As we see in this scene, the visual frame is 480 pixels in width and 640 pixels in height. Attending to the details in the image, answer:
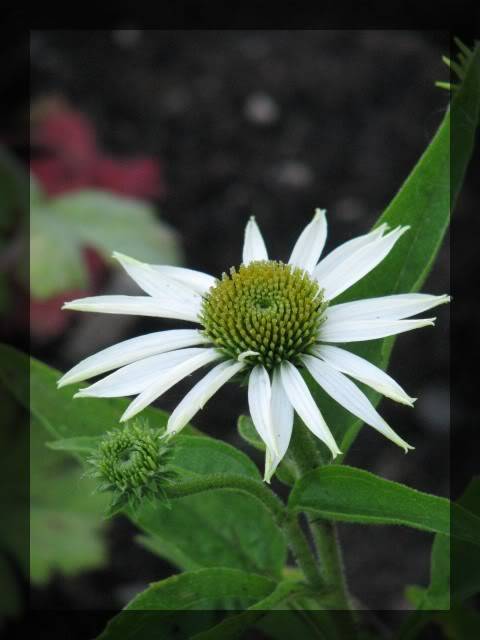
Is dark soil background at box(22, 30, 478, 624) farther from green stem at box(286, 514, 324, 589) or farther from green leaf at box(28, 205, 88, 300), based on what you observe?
green stem at box(286, 514, 324, 589)

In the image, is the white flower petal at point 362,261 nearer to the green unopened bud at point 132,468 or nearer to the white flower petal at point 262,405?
the white flower petal at point 262,405

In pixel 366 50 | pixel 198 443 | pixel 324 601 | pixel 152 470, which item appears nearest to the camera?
pixel 152 470

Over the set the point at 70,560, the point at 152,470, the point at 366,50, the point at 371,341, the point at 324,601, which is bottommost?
the point at 70,560

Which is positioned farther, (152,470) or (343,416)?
(343,416)

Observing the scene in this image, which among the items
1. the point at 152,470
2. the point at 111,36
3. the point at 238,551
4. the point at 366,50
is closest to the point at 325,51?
the point at 366,50

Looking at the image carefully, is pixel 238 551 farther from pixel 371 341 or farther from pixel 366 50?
pixel 366 50

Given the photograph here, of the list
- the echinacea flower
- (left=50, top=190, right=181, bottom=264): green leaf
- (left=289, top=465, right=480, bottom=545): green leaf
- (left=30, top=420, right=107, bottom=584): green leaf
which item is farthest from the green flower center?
(left=50, top=190, right=181, bottom=264): green leaf
